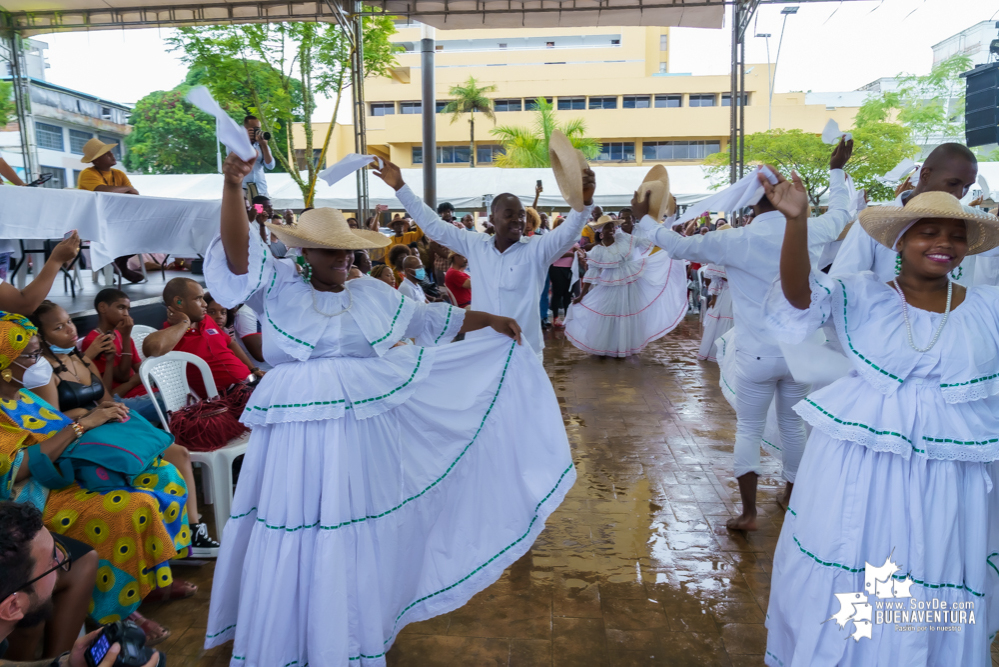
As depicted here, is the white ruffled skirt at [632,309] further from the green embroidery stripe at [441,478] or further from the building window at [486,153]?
the building window at [486,153]

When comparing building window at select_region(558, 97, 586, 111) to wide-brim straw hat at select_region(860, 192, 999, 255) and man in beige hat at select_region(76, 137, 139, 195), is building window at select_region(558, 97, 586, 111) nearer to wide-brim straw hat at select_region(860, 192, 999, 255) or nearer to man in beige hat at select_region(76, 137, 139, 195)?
man in beige hat at select_region(76, 137, 139, 195)

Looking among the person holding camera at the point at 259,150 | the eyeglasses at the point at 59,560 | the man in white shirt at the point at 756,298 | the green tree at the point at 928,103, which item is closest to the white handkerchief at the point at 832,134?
the man in white shirt at the point at 756,298

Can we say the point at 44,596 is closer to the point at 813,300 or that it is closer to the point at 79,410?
the point at 79,410

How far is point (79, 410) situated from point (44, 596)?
1506mm

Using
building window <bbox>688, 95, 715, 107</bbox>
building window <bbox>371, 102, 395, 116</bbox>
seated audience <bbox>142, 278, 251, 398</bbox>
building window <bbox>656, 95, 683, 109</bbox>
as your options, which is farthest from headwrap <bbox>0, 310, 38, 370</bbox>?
building window <bbox>688, 95, 715, 107</bbox>

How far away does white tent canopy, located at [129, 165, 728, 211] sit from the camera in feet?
53.3

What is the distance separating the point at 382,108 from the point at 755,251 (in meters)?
41.7

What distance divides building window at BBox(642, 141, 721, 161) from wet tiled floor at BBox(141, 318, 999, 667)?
37741 mm

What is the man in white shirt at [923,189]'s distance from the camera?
3.40 m

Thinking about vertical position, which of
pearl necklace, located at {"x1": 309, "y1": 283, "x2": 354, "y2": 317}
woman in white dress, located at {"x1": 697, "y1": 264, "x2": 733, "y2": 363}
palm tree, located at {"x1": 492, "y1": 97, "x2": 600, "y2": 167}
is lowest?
woman in white dress, located at {"x1": 697, "y1": 264, "x2": 733, "y2": 363}

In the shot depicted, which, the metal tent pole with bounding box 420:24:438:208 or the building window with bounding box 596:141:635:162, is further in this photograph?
the building window with bounding box 596:141:635:162

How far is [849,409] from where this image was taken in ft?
8.12

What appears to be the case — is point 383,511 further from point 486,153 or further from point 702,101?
point 702,101

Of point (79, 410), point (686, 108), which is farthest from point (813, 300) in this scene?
point (686, 108)
